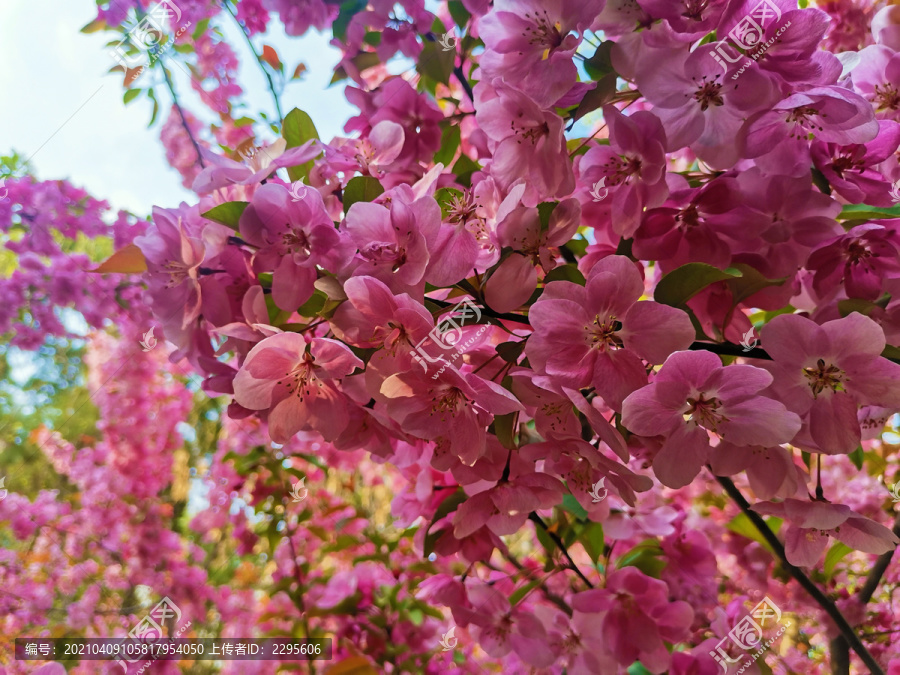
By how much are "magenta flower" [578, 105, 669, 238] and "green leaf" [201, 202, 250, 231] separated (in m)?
0.31

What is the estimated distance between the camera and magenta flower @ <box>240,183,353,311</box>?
465 mm

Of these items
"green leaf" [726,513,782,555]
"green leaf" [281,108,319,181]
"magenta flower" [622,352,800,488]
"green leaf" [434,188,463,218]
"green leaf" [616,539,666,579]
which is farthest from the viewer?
"green leaf" [726,513,782,555]

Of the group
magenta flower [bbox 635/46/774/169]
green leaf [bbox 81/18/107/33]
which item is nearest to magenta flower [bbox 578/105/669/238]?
magenta flower [bbox 635/46/774/169]

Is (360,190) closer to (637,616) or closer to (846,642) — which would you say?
(637,616)

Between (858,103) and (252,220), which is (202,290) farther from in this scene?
(858,103)

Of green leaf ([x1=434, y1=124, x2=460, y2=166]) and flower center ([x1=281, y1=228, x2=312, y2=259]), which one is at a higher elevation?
green leaf ([x1=434, y1=124, x2=460, y2=166])

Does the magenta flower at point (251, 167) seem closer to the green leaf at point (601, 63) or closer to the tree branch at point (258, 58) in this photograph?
the tree branch at point (258, 58)

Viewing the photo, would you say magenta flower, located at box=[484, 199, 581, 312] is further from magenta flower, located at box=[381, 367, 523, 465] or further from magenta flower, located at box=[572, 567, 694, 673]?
magenta flower, located at box=[572, 567, 694, 673]

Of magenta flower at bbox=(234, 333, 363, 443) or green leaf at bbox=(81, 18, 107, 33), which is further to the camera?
green leaf at bbox=(81, 18, 107, 33)

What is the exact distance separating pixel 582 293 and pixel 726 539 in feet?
2.97

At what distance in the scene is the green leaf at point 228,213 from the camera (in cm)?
48

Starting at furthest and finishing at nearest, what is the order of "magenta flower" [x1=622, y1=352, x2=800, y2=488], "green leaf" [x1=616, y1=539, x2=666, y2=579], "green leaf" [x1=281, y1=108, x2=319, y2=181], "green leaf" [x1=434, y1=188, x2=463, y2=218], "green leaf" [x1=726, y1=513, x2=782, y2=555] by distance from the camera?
"green leaf" [x1=726, y1=513, x2=782, y2=555], "green leaf" [x1=616, y1=539, x2=666, y2=579], "green leaf" [x1=281, y1=108, x2=319, y2=181], "green leaf" [x1=434, y1=188, x2=463, y2=218], "magenta flower" [x1=622, y1=352, x2=800, y2=488]

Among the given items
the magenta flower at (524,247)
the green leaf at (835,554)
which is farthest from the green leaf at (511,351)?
the green leaf at (835,554)

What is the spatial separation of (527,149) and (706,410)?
0.91 ft
